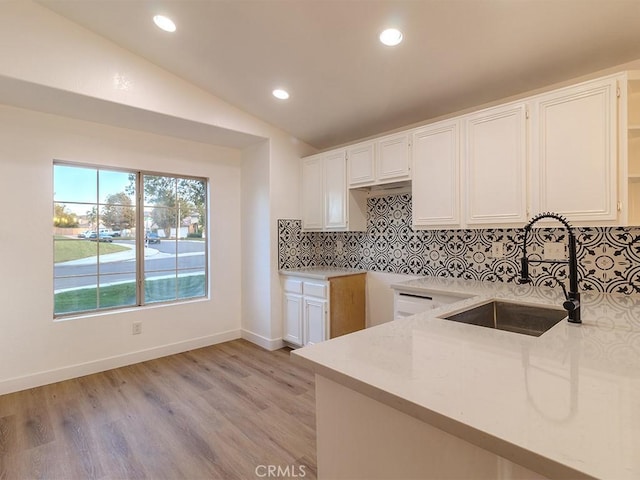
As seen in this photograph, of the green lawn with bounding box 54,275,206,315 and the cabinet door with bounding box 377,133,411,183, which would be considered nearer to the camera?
the cabinet door with bounding box 377,133,411,183

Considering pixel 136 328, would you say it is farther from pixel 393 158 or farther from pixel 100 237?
pixel 393 158

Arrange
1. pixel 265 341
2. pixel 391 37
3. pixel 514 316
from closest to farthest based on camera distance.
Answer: pixel 514 316, pixel 391 37, pixel 265 341

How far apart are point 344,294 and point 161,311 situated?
1979 mm

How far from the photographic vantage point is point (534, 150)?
7.16 ft

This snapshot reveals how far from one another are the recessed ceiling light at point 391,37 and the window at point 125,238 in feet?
8.39

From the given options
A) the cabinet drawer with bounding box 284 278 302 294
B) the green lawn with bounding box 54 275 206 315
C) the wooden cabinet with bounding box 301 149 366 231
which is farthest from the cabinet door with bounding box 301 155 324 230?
the green lawn with bounding box 54 275 206 315

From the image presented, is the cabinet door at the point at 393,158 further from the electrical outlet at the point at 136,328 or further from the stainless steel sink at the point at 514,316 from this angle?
the electrical outlet at the point at 136,328

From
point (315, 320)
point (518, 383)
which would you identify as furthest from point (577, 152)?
point (315, 320)

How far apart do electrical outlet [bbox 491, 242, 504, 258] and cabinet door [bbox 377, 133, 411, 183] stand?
0.91 meters

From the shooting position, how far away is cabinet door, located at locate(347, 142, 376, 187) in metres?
3.14

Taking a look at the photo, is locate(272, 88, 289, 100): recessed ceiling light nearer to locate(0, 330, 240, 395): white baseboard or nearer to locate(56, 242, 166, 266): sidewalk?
locate(56, 242, 166, 266): sidewalk

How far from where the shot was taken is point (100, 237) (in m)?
3.21

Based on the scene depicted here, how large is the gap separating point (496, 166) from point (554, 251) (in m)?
0.77

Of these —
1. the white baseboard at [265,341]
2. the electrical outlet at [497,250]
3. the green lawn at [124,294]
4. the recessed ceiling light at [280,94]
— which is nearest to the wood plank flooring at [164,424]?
the white baseboard at [265,341]
